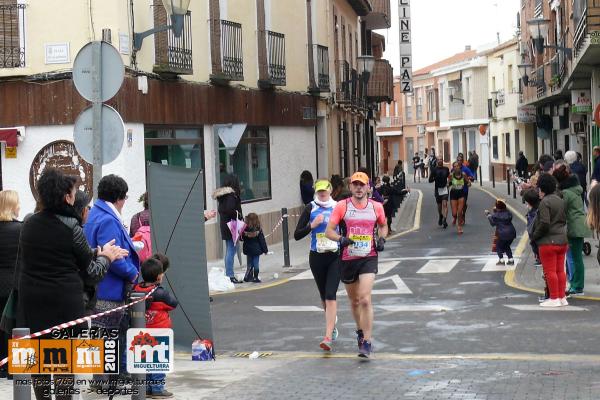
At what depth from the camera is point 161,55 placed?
782 inches

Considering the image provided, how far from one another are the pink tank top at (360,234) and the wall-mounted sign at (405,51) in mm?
38579

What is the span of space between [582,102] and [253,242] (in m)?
16.7

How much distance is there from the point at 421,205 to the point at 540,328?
26957 mm

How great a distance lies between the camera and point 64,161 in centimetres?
1870

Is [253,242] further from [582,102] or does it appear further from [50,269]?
[582,102]

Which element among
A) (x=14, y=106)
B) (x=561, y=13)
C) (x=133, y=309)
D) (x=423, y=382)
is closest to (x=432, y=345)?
(x=423, y=382)

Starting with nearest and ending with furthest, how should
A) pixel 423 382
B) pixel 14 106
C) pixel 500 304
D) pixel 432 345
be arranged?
1. pixel 423 382
2. pixel 432 345
3. pixel 500 304
4. pixel 14 106

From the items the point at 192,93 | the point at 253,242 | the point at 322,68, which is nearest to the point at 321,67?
the point at 322,68

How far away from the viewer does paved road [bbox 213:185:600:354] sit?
11.5 meters

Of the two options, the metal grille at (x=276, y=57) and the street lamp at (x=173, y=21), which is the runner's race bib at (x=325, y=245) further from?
the metal grille at (x=276, y=57)

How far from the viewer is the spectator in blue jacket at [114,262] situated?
8266 mm

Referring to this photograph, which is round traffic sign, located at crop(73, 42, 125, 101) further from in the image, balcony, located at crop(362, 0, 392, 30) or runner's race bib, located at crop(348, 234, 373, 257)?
balcony, located at crop(362, 0, 392, 30)

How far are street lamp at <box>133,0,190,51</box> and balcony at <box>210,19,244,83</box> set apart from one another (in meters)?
3.59

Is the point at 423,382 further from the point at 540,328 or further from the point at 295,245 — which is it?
the point at 295,245
